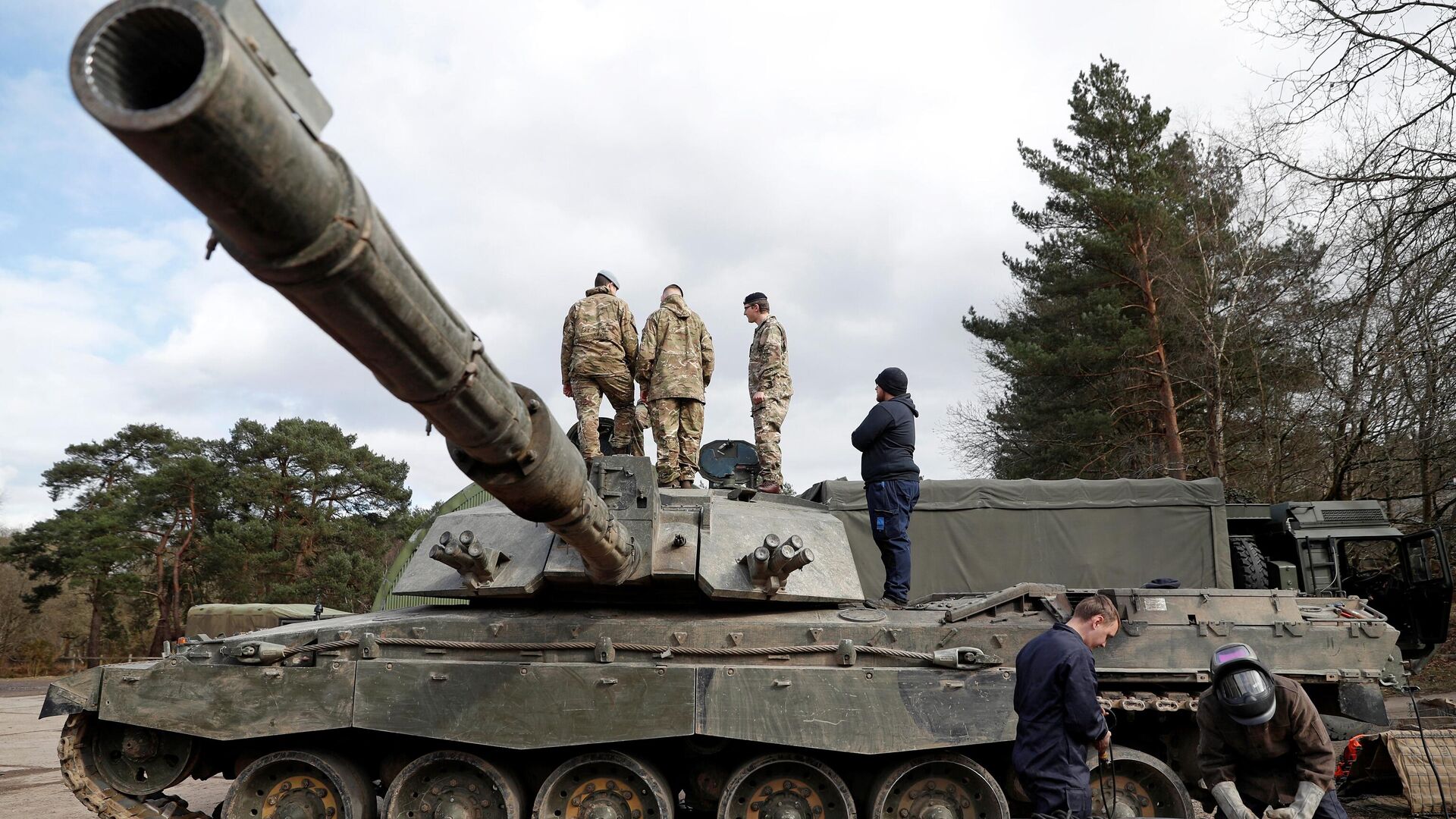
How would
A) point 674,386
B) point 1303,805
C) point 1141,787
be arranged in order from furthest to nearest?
point 674,386 < point 1141,787 < point 1303,805

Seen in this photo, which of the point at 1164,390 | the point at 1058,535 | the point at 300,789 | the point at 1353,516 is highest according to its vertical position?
the point at 1164,390

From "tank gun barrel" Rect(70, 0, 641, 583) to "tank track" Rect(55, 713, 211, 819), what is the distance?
499cm

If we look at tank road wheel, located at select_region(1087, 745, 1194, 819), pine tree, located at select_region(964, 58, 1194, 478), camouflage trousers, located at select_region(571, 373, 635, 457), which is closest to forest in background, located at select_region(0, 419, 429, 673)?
pine tree, located at select_region(964, 58, 1194, 478)

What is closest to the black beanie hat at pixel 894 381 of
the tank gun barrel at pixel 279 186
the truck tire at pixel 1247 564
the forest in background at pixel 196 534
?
the tank gun barrel at pixel 279 186

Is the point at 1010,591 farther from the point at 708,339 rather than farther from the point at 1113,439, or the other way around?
the point at 1113,439

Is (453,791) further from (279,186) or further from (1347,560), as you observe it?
(1347,560)

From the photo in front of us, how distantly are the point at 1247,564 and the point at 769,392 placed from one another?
33.6 feet

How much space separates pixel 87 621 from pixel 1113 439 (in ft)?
143

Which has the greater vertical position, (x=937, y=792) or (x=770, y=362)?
(x=770, y=362)

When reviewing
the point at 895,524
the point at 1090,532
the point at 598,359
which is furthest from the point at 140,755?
the point at 1090,532

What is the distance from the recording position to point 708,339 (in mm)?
10242

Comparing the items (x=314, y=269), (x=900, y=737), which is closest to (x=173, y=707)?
(x=900, y=737)

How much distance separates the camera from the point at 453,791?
24.9ft

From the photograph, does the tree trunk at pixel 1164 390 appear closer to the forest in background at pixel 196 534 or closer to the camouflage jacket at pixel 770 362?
the camouflage jacket at pixel 770 362
